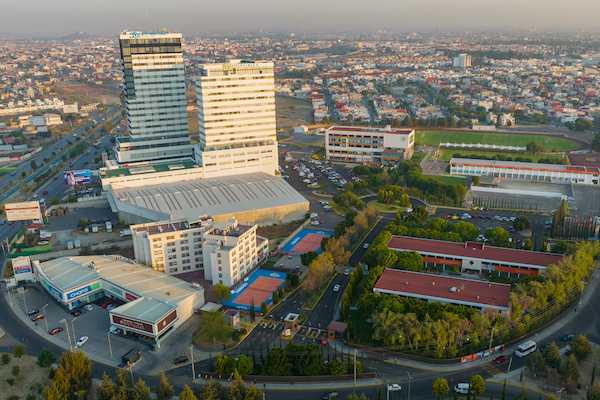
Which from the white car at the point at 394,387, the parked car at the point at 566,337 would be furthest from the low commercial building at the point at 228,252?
the parked car at the point at 566,337

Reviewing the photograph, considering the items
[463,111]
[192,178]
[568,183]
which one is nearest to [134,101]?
[192,178]

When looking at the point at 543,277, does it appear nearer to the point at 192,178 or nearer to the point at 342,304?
the point at 342,304

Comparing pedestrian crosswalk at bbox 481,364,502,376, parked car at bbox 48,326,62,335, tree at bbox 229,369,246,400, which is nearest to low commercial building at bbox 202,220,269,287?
parked car at bbox 48,326,62,335

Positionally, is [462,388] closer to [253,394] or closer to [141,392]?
[253,394]

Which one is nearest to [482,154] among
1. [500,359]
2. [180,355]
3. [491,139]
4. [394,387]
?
[491,139]

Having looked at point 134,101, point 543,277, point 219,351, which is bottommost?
point 219,351

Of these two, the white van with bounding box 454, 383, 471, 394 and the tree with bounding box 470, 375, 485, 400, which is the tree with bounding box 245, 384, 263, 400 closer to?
the white van with bounding box 454, 383, 471, 394
